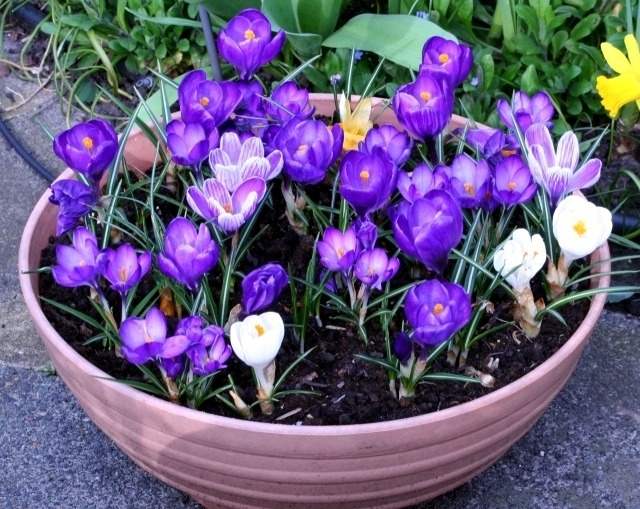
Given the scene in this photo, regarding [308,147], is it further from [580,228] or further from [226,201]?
[580,228]

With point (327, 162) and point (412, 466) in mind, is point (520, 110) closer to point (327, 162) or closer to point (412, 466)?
point (327, 162)

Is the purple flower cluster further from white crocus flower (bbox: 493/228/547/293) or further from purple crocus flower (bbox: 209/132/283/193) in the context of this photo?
white crocus flower (bbox: 493/228/547/293)

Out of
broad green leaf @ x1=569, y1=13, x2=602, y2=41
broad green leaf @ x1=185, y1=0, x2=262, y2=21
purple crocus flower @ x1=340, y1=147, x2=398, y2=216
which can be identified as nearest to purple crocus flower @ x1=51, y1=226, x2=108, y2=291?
purple crocus flower @ x1=340, y1=147, x2=398, y2=216

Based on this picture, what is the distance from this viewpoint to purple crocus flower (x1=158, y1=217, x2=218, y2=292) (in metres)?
A: 0.99

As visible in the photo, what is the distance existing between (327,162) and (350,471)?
40 centimetres

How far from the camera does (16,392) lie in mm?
1524

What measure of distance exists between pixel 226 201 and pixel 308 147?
129 mm

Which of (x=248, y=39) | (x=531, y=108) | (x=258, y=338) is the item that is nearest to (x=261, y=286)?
(x=258, y=338)

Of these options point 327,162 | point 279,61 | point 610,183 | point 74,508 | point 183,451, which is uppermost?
point 327,162

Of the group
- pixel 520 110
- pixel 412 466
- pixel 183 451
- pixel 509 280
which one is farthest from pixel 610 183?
Answer: pixel 183 451

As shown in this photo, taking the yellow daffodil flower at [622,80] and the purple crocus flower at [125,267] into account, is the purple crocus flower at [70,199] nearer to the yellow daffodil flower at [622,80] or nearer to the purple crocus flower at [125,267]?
the purple crocus flower at [125,267]

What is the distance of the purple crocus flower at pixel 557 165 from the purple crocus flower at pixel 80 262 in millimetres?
575

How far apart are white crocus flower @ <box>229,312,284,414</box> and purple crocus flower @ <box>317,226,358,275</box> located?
0.11 meters

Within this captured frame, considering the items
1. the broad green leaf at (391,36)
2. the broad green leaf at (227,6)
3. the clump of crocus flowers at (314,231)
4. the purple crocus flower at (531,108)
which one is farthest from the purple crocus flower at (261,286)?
the broad green leaf at (227,6)
